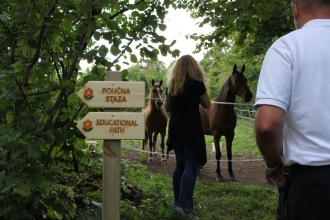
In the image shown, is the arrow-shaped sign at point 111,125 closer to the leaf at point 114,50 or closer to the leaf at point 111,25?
the leaf at point 114,50

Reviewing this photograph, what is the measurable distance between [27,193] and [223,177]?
21.4 ft

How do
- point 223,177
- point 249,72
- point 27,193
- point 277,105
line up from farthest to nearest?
point 249,72 < point 223,177 < point 27,193 < point 277,105

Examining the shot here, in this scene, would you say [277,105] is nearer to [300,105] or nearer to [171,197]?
[300,105]

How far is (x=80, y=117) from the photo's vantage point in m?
3.02

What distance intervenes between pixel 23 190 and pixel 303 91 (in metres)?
1.69

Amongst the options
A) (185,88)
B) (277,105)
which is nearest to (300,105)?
(277,105)

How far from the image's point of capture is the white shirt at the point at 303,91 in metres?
1.74

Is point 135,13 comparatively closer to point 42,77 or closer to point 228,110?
point 42,77

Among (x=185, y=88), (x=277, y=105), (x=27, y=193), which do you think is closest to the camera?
(x=277, y=105)

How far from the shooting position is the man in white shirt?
173cm

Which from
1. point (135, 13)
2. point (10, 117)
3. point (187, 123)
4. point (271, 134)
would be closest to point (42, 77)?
point (10, 117)

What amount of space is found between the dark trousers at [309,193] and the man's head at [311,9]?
69 cm

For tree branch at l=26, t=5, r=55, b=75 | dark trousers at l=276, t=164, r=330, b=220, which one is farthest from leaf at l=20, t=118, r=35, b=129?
dark trousers at l=276, t=164, r=330, b=220

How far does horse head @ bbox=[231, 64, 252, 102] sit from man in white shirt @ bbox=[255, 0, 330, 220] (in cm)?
616
